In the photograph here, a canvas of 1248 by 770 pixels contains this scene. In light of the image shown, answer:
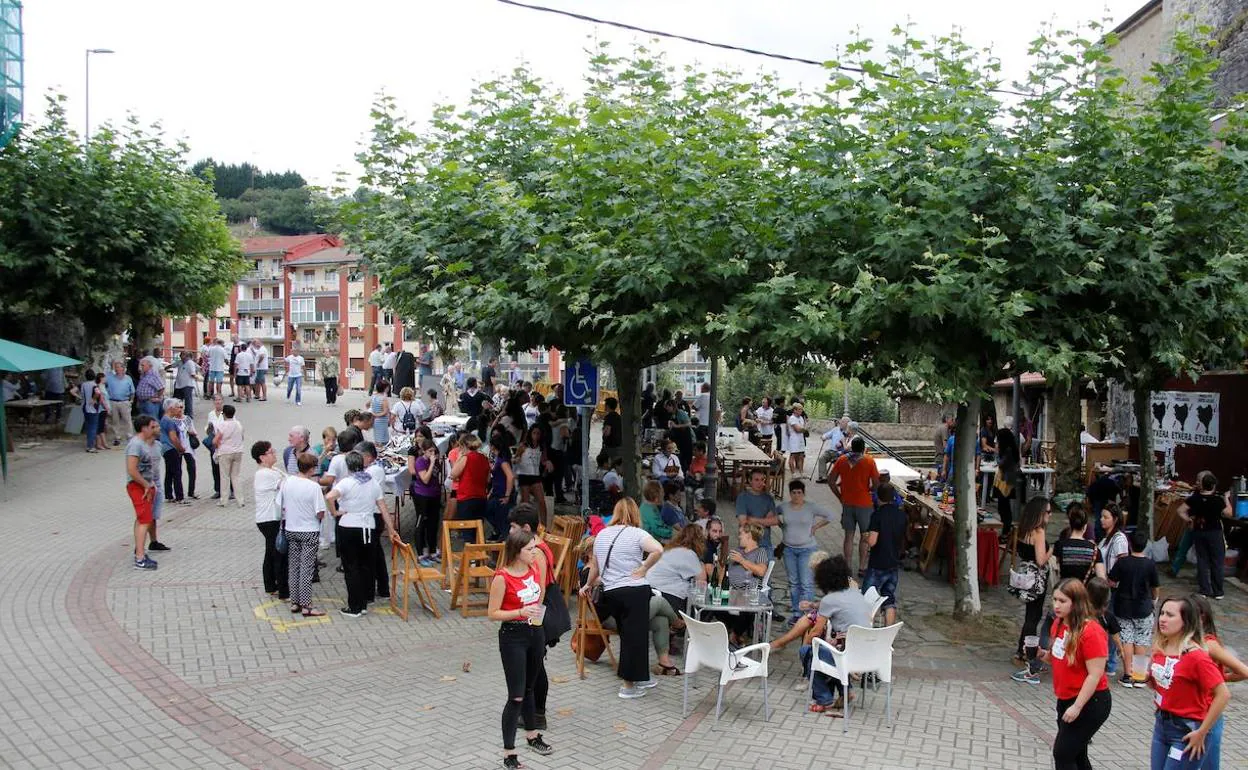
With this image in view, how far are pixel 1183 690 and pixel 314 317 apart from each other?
274 ft

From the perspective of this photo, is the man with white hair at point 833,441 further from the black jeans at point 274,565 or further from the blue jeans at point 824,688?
the black jeans at point 274,565

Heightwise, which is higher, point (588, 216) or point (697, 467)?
point (588, 216)

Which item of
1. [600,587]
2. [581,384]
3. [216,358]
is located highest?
[216,358]

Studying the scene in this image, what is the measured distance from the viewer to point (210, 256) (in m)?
25.4

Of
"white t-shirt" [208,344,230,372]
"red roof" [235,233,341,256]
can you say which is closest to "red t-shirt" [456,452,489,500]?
"white t-shirt" [208,344,230,372]

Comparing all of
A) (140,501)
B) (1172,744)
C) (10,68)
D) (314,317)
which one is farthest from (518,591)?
(314,317)

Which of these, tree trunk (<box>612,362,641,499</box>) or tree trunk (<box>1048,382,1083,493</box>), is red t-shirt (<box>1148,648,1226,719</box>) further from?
tree trunk (<box>1048,382,1083,493</box>)

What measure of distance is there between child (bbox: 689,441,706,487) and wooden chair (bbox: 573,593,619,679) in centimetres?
864

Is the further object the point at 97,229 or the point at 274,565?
the point at 97,229

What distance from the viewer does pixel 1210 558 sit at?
11.8m

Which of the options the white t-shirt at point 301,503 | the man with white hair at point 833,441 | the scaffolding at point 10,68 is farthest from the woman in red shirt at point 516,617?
the scaffolding at point 10,68

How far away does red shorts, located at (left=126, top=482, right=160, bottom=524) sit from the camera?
11.1 m

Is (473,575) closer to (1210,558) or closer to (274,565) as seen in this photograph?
(274,565)

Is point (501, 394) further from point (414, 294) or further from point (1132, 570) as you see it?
point (1132, 570)
